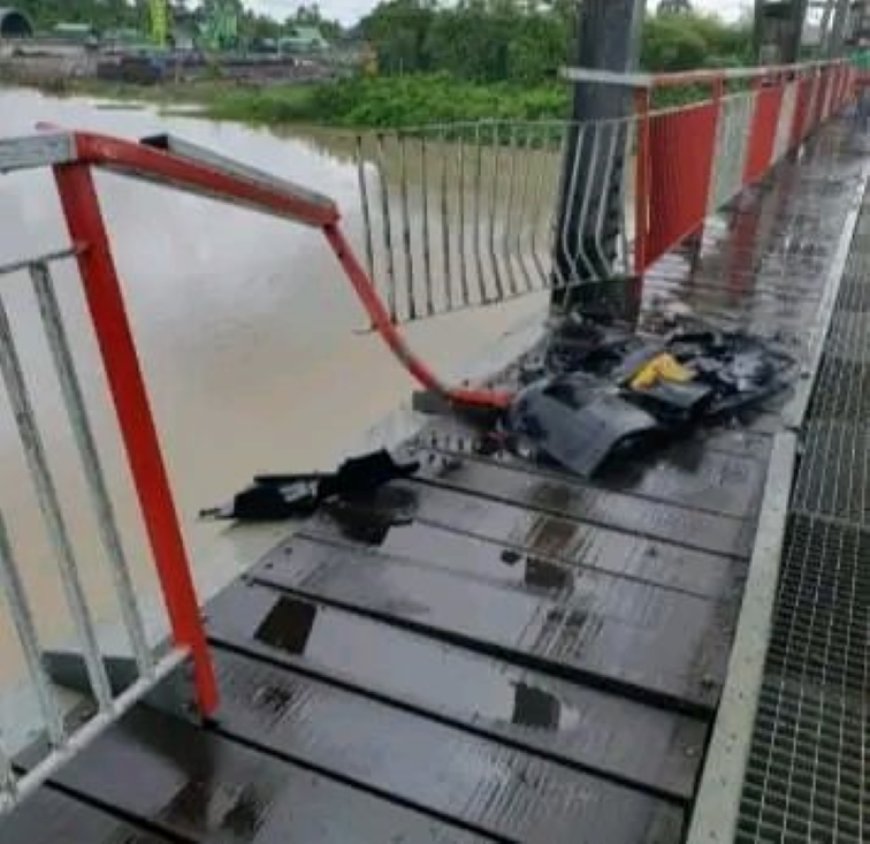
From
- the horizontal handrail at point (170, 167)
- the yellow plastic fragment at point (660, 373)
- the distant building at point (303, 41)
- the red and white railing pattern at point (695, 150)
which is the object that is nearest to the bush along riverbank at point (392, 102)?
the red and white railing pattern at point (695, 150)

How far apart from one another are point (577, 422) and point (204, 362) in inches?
229

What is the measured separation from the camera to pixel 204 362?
828 cm

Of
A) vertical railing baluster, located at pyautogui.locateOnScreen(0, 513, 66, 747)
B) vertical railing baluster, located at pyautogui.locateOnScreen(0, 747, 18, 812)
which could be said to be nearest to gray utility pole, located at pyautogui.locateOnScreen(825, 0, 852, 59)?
vertical railing baluster, located at pyautogui.locateOnScreen(0, 513, 66, 747)

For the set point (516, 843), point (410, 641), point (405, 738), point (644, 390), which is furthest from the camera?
point (644, 390)

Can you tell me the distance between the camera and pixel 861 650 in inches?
87.8

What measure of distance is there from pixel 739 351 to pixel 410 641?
224 centimetres

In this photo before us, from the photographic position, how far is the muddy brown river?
516 centimetres

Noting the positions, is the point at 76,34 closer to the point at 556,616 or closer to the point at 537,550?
the point at 537,550

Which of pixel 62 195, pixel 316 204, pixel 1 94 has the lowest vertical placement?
pixel 1 94

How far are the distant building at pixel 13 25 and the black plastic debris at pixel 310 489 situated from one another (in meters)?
53.7

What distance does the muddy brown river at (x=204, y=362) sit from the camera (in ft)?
16.9

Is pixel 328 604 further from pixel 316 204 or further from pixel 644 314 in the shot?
pixel 644 314

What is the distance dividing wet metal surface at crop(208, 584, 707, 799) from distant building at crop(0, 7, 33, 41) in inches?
2136

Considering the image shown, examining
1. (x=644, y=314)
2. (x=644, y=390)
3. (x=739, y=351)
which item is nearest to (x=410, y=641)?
(x=644, y=390)
